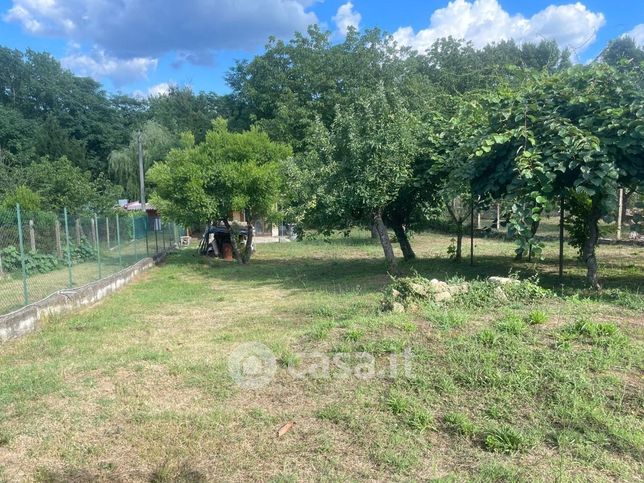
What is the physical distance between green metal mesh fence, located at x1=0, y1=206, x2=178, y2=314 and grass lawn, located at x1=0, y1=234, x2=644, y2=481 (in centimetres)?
172

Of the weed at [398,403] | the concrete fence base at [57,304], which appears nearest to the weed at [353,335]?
Result: the weed at [398,403]

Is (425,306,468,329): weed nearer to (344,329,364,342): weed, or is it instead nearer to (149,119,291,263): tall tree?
(344,329,364,342): weed

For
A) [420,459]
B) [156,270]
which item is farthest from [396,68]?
[420,459]

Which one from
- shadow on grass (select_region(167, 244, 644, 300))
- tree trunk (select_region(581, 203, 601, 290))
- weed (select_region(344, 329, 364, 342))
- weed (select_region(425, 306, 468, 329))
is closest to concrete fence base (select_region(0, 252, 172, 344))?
shadow on grass (select_region(167, 244, 644, 300))

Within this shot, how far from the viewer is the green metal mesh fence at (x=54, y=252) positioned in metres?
8.04

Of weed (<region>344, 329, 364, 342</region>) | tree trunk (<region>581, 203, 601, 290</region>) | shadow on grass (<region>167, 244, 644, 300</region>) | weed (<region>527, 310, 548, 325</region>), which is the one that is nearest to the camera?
weed (<region>527, 310, 548, 325</region>)

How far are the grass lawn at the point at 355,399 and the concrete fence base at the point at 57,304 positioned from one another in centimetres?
22

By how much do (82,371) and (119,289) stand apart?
6.55 metres

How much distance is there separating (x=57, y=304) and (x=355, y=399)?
5992 mm

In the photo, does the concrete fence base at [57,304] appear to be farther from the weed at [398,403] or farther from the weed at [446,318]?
the weed at [446,318]

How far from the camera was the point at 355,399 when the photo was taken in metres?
4.07

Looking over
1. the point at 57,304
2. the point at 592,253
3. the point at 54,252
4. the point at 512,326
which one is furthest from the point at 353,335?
the point at 54,252

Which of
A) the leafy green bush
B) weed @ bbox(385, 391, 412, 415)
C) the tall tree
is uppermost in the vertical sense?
the tall tree

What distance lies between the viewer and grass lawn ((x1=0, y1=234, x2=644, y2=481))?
327 cm
